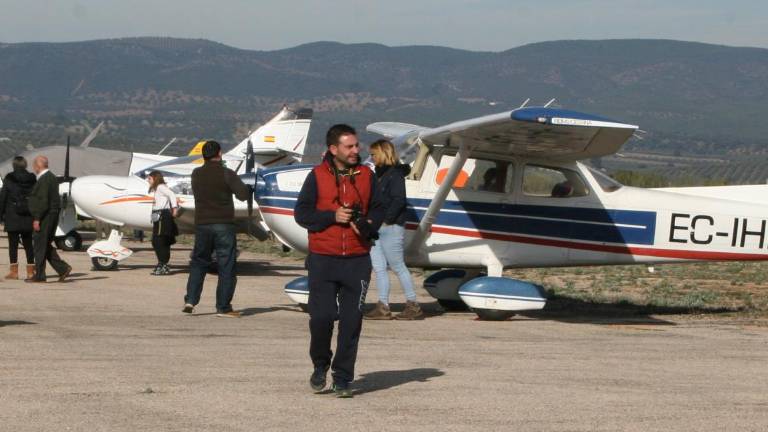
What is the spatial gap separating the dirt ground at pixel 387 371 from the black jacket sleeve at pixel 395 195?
1.03 meters

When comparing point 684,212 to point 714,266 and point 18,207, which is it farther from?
point 714,266

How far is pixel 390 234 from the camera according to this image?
12.3 meters

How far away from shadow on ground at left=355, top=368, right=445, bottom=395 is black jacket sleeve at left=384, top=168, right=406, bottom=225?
2.87 m

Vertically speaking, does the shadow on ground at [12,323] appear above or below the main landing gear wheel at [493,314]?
below

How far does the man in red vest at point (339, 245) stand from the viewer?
782 cm

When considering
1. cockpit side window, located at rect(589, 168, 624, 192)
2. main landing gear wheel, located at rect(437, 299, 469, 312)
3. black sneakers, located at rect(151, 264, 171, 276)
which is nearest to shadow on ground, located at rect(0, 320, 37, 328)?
main landing gear wheel, located at rect(437, 299, 469, 312)

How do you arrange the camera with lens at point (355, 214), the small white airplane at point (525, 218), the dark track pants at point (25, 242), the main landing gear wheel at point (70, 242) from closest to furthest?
the camera with lens at point (355, 214)
the small white airplane at point (525, 218)
the dark track pants at point (25, 242)
the main landing gear wheel at point (70, 242)

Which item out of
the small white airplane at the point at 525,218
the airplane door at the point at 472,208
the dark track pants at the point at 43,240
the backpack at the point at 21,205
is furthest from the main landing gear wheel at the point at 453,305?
the backpack at the point at 21,205

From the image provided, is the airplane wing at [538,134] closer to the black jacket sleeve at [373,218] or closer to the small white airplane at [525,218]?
the small white airplane at [525,218]

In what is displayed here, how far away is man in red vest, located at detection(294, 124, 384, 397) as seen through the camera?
7824 millimetres

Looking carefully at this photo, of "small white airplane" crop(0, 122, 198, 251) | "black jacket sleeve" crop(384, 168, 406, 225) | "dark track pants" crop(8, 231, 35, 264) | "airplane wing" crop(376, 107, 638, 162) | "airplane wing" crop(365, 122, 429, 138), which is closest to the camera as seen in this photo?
"airplane wing" crop(376, 107, 638, 162)

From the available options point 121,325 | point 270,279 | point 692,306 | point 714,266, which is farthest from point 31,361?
point 714,266

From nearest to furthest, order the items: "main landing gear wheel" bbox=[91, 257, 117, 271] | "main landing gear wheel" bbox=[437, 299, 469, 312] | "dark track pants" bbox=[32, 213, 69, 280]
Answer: "main landing gear wheel" bbox=[437, 299, 469, 312]
"dark track pants" bbox=[32, 213, 69, 280]
"main landing gear wheel" bbox=[91, 257, 117, 271]

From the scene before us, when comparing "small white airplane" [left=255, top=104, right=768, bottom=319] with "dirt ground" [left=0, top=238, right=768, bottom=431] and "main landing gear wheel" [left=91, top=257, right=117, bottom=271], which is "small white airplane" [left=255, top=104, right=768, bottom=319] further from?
"main landing gear wheel" [left=91, top=257, right=117, bottom=271]
